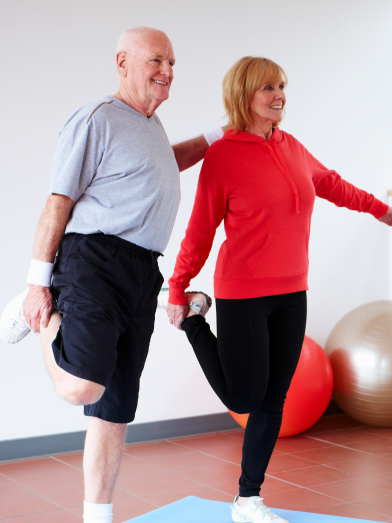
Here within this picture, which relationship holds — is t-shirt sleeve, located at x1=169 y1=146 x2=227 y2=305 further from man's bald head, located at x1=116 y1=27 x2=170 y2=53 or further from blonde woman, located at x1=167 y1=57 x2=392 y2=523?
man's bald head, located at x1=116 y1=27 x2=170 y2=53

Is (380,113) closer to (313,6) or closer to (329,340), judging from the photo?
(313,6)

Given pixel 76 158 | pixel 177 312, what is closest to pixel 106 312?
pixel 76 158

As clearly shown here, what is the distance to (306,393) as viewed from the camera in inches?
128

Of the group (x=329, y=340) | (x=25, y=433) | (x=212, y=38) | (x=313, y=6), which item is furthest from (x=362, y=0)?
(x=25, y=433)

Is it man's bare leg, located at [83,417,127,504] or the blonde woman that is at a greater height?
the blonde woman

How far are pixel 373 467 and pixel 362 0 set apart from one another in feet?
9.81

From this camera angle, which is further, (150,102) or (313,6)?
(313,6)

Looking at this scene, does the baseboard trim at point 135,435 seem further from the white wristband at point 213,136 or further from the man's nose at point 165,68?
the man's nose at point 165,68

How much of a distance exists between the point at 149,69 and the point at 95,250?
59 centimetres

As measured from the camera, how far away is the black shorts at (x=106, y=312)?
1689 mm

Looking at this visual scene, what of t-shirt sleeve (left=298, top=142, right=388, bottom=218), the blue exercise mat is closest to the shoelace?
the blue exercise mat

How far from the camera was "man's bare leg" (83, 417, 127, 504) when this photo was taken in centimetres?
183

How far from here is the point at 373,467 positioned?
2.94m

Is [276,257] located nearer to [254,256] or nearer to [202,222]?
[254,256]
